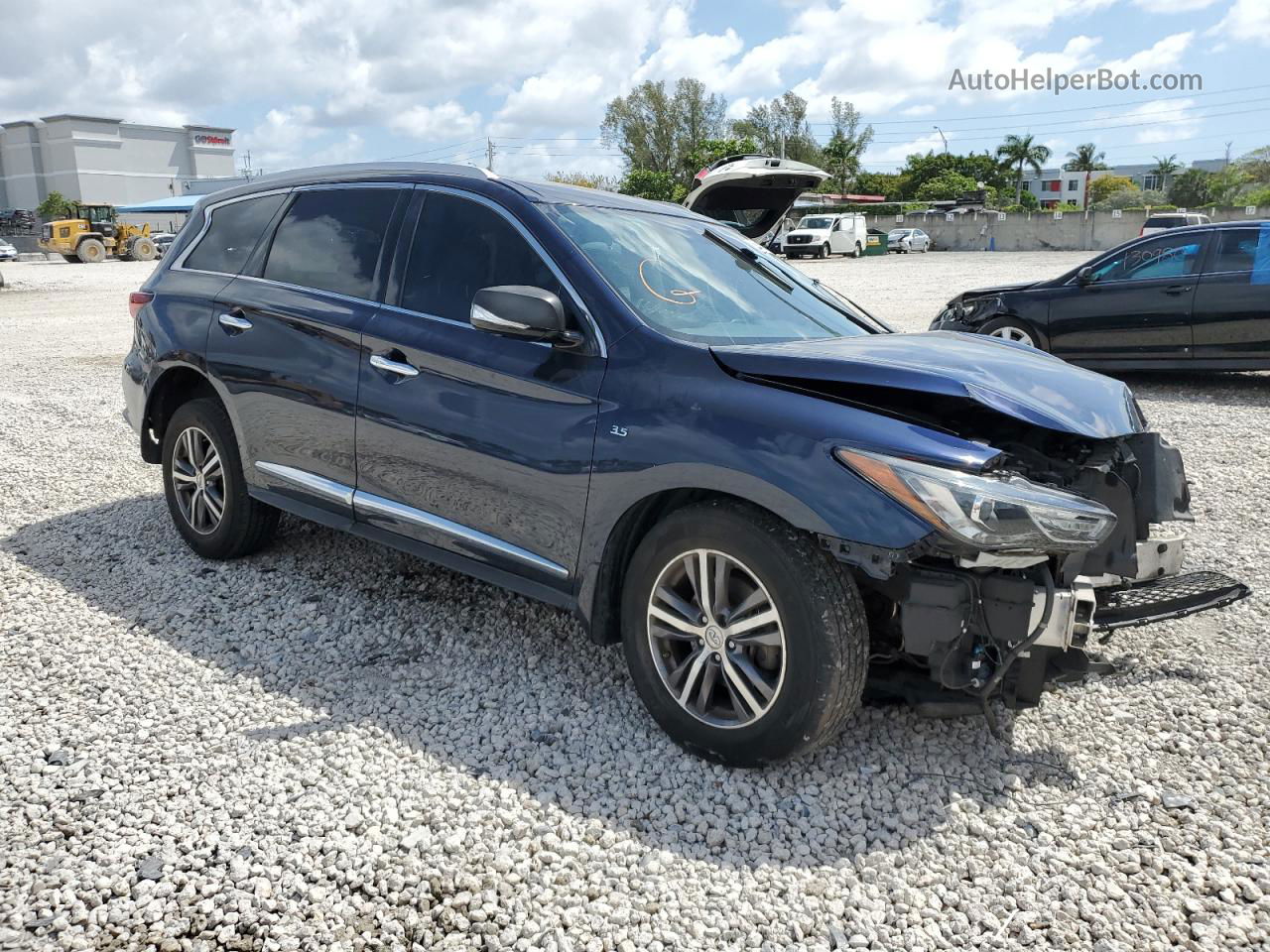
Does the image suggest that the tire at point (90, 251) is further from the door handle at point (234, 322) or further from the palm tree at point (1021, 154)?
the palm tree at point (1021, 154)

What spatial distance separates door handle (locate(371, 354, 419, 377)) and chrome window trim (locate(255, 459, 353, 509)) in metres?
0.55

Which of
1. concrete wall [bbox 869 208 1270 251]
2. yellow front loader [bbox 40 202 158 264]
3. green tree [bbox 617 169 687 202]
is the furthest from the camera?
green tree [bbox 617 169 687 202]

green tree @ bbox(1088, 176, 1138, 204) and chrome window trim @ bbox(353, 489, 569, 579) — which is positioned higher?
green tree @ bbox(1088, 176, 1138, 204)

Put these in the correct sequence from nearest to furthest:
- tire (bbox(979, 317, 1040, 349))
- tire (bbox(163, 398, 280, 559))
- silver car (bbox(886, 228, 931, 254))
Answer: tire (bbox(163, 398, 280, 559)) < tire (bbox(979, 317, 1040, 349)) < silver car (bbox(886, 228, 931, 254))

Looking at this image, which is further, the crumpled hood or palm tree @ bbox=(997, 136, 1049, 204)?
palm tree @ bbox=(997, 136, 1049, 204)

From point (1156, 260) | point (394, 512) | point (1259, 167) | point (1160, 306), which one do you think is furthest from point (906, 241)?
point (1259, 167)

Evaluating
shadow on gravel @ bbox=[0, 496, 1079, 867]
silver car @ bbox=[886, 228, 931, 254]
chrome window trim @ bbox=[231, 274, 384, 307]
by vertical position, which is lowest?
silver car @ bbox=[886, 228, 931, 254]

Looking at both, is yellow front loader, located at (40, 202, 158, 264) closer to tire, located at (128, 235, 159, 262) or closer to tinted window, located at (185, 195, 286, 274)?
tire, located at (128, 235, 159, 262)

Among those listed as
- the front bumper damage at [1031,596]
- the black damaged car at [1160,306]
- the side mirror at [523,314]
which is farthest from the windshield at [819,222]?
the side mirror at [523,314]

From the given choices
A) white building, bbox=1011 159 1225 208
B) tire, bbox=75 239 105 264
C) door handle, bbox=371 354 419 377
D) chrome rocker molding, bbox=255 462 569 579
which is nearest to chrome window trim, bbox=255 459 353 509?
chrome rocker molding, bbox=255 462 569 579

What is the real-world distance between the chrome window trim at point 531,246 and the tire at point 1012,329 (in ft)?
26.0

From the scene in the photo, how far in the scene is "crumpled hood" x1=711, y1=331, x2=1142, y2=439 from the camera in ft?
9.94

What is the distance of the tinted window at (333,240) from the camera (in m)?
4.21

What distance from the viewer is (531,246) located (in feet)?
12.1
